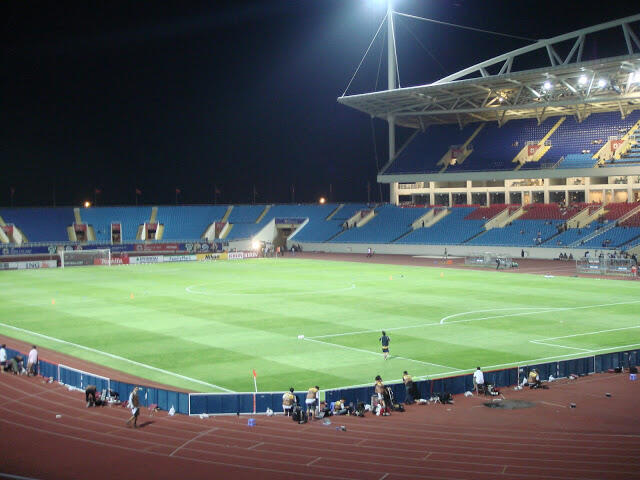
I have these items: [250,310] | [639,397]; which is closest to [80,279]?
[250,310]

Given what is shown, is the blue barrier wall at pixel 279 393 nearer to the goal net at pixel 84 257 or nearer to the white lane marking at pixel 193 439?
the white lane marking at pixel 193 439

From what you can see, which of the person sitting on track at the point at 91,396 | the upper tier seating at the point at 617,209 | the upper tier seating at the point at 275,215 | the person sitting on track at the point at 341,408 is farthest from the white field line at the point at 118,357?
the upper tier seating at the point at 275,215

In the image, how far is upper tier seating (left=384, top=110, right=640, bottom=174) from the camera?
262ft

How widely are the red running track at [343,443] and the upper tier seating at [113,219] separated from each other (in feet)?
243

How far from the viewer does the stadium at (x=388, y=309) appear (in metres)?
18.0

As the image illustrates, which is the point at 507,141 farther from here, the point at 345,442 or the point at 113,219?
the point at 345,442

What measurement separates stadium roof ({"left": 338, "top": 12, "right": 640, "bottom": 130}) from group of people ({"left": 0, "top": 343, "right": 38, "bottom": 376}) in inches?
2097

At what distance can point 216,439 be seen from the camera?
1858 centimetres

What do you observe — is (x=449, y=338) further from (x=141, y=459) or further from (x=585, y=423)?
(x=141, y=459)

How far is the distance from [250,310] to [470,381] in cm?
1967

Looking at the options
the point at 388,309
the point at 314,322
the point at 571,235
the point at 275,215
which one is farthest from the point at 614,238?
the point at 275,215

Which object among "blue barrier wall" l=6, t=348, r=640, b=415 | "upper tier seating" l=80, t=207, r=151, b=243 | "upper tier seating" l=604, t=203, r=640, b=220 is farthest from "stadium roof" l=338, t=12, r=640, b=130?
"blue barrier wall" l=6, t=348, r=640, b=415

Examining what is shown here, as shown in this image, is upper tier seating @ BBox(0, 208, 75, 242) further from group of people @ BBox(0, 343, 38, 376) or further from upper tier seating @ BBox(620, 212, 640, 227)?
group of people @ BBox(0, 343, 38, 376)

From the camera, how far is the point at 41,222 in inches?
3634
